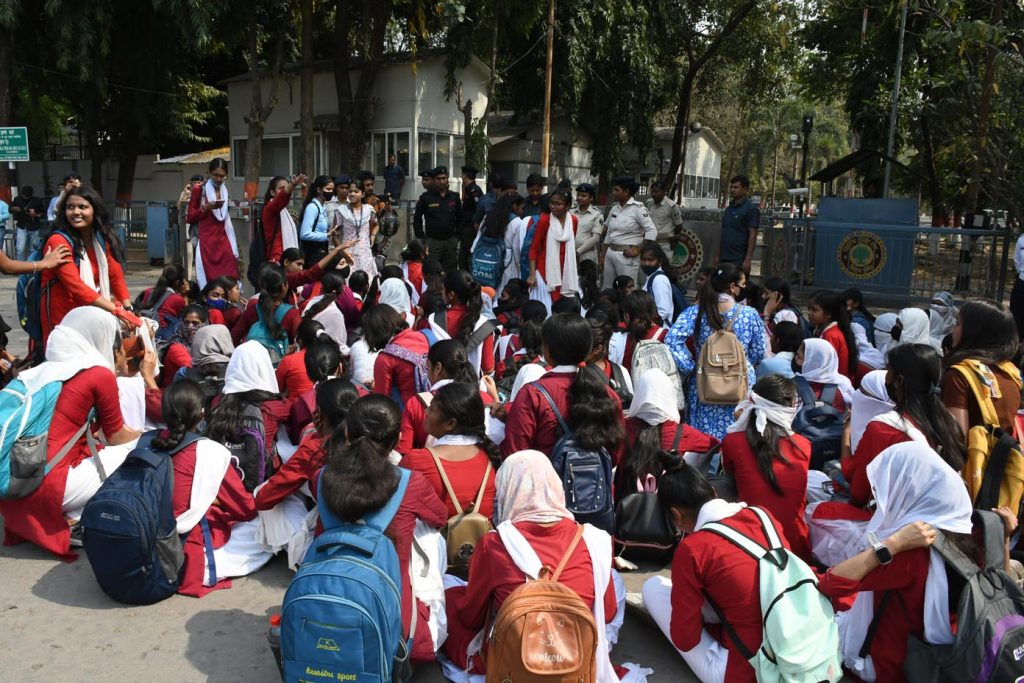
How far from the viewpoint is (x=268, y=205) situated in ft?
29.1

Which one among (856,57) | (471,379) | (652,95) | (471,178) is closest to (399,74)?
(652,95)

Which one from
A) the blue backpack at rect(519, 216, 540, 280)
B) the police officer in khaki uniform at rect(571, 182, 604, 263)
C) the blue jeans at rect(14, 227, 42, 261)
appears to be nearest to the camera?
the blue backpack at rect(519, 216, 540, 280)

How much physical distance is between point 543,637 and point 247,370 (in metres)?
2.69

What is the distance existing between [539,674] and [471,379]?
2.23 m

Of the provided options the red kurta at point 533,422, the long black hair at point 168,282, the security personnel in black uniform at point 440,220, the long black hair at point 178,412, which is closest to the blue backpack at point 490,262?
the security personnel in black uniform at point 440,220

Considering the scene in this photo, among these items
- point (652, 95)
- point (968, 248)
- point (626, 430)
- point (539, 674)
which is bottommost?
point (539, 674)

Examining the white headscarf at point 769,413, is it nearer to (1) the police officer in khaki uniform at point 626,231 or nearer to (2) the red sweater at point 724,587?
(2) the red sweater at point 724,587

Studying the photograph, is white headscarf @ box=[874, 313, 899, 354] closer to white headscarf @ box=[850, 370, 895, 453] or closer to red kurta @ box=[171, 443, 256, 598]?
white headscarf @ box=[850, 370, 895, 453]

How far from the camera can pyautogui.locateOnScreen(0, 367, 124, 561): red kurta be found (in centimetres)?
442

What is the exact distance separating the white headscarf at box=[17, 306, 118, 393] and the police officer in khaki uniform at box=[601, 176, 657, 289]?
5.73m

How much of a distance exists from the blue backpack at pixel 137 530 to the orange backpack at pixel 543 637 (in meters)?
1.85

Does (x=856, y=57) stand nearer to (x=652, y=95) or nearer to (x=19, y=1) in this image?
(x=652, y=95)

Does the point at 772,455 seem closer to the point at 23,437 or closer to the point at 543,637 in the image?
the point at 543,637

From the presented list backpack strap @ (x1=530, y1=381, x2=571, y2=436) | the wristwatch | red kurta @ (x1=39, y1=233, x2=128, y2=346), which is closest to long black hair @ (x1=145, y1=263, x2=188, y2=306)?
red kurta @ (x1=39, y1=233, x2=128, y2=346)
